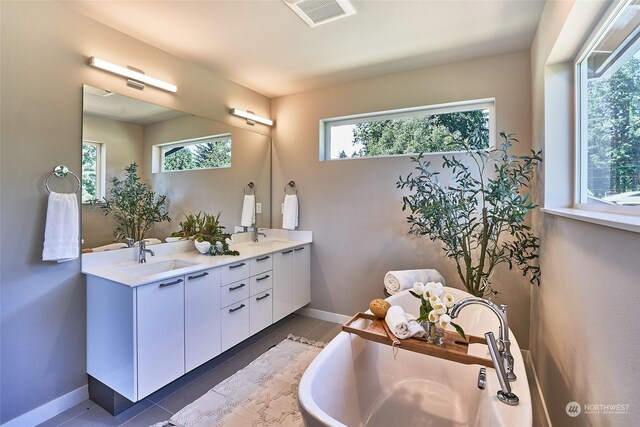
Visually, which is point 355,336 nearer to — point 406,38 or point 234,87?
point 406,38

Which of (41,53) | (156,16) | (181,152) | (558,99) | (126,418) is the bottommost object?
(126,418)

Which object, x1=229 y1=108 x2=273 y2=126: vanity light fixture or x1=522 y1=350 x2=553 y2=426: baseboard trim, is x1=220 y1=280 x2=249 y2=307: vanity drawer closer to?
x1=229 y1=108 x2=273 y2=126: vanity light fixture

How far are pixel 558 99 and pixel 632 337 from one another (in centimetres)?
149

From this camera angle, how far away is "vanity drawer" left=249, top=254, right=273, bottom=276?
2.51 meters

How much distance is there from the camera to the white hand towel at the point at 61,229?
171 centimetres

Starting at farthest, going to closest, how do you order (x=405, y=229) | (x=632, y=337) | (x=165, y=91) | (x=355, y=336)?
(x=405, y=229) → (x=165, y=91) → (x=355, y=336) → (x=632, y=337)

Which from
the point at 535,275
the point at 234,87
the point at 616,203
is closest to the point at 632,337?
the point at 616,203

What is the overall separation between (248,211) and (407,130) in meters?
1.92

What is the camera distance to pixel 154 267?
2.20m

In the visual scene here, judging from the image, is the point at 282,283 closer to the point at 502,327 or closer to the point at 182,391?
the point at 182,391

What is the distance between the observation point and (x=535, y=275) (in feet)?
6.52

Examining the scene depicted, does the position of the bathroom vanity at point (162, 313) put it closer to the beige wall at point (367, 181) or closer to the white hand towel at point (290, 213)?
the white hand towel at point (290, 213)

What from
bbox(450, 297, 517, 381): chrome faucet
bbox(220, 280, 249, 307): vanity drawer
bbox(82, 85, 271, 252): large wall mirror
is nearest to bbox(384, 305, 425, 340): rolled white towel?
bbox(450, 297, 517, 381): chrome faucet

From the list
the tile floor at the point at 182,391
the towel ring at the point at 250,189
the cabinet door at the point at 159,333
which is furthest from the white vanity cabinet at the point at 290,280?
the cabinet door at the point at 159,333
